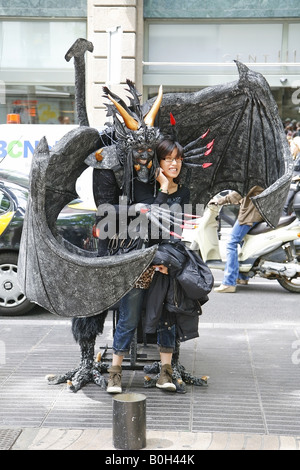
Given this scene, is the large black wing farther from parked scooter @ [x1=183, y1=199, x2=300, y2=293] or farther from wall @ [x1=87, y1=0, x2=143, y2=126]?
wall @ [x1=87, y1=0, x2=143, y2=126]

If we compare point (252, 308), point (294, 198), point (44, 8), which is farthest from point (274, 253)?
point (44, 8)

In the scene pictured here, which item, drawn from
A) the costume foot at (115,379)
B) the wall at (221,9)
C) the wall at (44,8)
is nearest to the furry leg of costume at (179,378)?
the costume foot at (115,379)

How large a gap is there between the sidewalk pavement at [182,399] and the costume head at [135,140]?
159 centimetres

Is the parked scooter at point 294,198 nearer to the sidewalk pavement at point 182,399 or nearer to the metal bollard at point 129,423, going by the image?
the sidewalk pavement at point 182,399

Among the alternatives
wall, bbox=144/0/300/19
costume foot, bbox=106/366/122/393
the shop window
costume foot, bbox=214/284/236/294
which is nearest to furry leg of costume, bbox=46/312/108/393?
costume foot, bbox=106/366/122/393

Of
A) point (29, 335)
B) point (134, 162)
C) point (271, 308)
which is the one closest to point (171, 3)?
point (271, 308)

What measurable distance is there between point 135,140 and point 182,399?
196cm

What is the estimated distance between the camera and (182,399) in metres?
5.56

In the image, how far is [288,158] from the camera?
17.8 feet

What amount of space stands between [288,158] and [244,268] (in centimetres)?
438

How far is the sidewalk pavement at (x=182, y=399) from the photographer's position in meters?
4.73

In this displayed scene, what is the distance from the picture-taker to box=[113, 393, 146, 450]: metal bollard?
4.45 metres

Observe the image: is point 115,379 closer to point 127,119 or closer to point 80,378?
point 80,378

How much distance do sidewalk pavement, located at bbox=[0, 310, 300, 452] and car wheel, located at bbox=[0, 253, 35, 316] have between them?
0.69 meters
